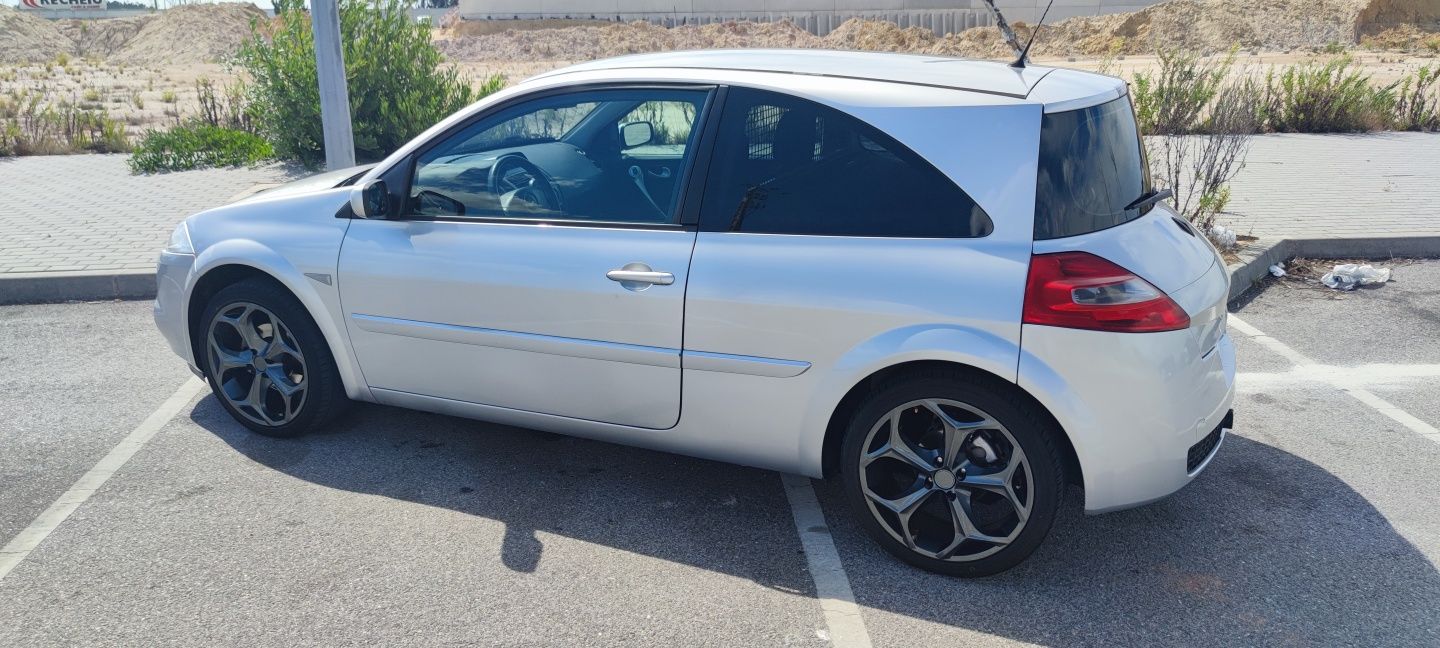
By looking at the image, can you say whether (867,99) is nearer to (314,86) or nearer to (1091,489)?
(1091,489)

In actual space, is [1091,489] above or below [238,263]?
below

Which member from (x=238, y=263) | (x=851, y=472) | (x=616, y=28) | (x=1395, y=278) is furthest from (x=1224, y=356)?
(x=616, y=28)

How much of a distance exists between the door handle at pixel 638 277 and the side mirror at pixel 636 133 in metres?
0.63

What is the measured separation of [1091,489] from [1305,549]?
992mm

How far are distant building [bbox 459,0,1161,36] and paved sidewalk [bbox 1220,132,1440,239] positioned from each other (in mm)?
40114

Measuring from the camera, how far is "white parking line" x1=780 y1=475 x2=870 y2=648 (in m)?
3.28

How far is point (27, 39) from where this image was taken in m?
55.5

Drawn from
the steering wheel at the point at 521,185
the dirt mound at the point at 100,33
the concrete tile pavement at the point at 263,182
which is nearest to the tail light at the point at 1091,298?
the steering wheel at the point at 521,185

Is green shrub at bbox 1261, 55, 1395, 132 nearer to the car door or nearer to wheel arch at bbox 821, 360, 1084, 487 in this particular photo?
wheel arch at bbox 821, 360, 1084, 487

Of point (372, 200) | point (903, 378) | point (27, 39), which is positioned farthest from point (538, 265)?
point (27, 39)

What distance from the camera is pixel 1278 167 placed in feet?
35.7

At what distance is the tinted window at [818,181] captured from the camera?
3480mm

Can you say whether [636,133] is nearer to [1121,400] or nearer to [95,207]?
[1121,400]

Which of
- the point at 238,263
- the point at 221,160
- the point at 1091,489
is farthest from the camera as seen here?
the point at 221,160
